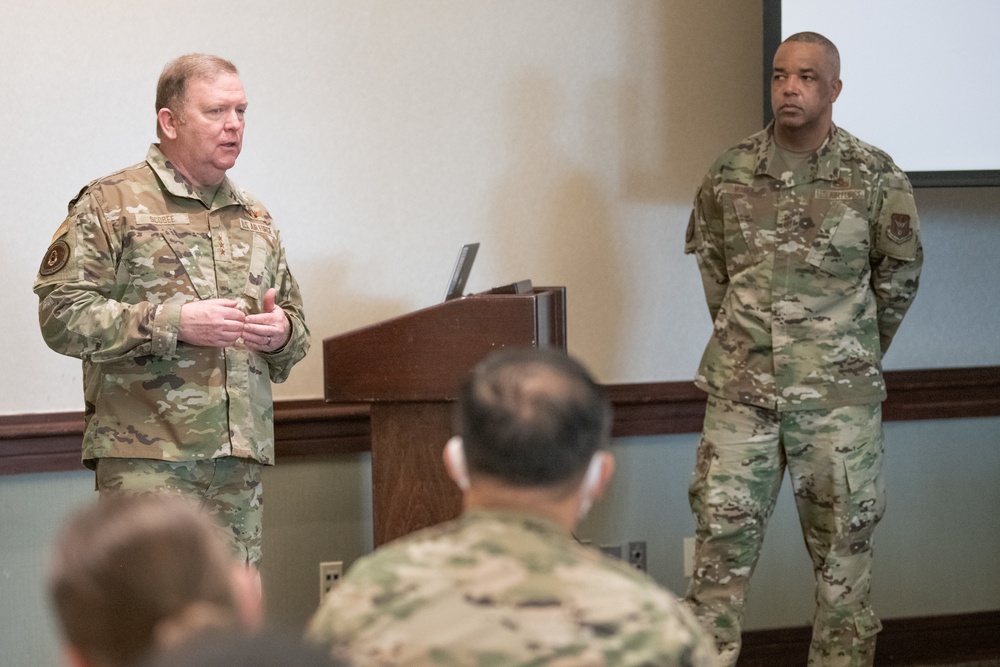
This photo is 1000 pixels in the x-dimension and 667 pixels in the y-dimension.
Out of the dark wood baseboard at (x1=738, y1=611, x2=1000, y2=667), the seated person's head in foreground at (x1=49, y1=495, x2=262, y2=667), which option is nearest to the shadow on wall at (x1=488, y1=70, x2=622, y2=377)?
the dark wood baseboard at (x1=738, y1=611, x2=1000, y2=667)

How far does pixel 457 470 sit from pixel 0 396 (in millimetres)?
2198

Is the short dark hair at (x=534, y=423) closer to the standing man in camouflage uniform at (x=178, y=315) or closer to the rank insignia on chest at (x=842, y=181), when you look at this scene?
the standing man in camouflage uniform at (x=178, y=315)

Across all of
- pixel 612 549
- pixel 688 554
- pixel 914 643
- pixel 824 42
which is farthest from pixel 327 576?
pixel 824 42

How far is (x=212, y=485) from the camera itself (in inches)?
99.8

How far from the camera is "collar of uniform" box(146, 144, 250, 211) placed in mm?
2535

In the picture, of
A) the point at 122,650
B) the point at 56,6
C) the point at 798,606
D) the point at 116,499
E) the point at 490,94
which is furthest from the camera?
the point at 798,606

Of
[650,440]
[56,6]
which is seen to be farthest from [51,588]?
[650,440]

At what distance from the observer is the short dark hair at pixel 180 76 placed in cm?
256

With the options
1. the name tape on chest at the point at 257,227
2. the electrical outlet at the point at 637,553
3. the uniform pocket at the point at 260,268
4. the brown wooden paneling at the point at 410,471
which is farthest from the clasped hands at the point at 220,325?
the electrical outlet at the point at 637,553

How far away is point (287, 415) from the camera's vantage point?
3.28m

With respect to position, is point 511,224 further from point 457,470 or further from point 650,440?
point 457,470

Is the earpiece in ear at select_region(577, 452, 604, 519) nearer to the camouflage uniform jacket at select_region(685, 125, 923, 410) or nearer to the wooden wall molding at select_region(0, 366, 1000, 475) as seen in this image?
the camouflage uniform jacket at select_region(685, 125, 923, 410)

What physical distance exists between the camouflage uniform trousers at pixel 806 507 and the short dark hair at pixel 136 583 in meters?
2.18

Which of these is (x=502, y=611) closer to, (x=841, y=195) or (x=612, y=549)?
(x=841, y=195)
